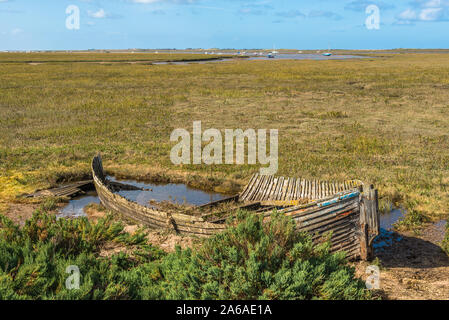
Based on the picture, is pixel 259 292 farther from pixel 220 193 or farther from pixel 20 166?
pixel 20 166

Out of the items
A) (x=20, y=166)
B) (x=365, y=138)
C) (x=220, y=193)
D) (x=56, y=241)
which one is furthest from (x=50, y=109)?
(x=56, y=241)

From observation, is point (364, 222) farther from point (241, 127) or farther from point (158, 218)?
point (241, 127)

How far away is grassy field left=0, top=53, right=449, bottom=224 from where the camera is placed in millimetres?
18125

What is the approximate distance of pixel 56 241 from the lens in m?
8.34

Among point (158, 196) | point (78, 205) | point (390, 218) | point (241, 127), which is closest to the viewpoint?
point (390, 218)

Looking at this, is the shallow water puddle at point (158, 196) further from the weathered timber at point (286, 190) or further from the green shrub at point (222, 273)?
the green shrub at point (222, 273)

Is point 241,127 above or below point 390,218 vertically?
above

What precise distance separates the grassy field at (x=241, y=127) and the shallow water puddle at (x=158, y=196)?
0.78 meters

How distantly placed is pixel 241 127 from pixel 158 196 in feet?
43.6

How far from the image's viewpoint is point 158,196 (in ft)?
55.4

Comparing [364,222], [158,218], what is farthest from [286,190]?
[158,218]

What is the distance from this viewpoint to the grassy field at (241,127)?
59.5 feet

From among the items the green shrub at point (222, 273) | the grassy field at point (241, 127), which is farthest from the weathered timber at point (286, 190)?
the green shrub at point (222, 273)

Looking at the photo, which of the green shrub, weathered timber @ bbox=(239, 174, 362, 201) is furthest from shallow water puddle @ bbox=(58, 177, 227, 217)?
the green shrub
